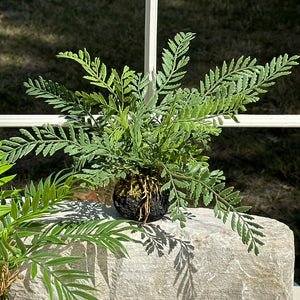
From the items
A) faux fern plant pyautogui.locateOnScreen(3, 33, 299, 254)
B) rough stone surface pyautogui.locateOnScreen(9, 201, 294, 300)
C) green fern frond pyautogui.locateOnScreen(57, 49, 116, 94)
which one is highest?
green fern frond pyautogui.locateOnScreen(57, 49, 116, 94)

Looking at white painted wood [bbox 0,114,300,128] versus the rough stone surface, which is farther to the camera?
white painted wood [bbox 0,114,300,128]

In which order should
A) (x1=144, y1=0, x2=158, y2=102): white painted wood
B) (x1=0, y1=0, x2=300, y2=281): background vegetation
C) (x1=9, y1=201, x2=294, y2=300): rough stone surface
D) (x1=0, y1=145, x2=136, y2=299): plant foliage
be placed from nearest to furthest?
(x1=0, y1=145, x2=136, y2=299): plant foliage
(x1=9, y1=201, x2=294, y2=300): rough stone surface
(x1=144, y1=0, x2=158, y2=102): white painted wood
(x1=0, y1=0, x2=300, y2=281): background vegetation

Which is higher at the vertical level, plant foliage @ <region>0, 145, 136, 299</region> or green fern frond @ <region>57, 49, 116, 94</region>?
green fern frond @ <region>57, 49, 116, 94</region>

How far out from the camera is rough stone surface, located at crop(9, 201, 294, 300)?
1311 mm

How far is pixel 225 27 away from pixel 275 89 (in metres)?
0.94

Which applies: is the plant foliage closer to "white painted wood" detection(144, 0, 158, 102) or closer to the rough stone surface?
the rough stone surface

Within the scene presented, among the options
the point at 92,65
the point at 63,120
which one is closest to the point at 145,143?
the point at 92,65

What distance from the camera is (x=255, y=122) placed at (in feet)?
5.17

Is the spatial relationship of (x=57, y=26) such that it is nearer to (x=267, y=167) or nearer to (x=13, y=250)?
(x=267, y=167)

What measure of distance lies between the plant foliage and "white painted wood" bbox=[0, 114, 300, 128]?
10.2 inches

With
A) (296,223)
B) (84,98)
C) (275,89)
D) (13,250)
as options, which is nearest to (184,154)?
(84,98)

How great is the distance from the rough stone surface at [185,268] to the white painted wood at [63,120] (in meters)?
0.39

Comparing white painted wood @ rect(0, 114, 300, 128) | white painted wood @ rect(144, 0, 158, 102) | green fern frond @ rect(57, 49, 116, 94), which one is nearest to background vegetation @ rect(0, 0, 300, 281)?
white painted wood @ rect(0, 114, 300, 128)

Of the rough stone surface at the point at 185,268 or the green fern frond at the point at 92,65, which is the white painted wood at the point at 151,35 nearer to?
the green fern frond at the point at 92,65
